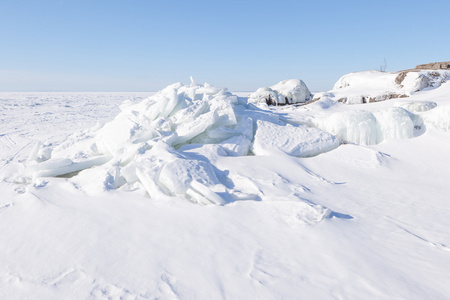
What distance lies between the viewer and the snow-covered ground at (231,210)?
6.07 ft

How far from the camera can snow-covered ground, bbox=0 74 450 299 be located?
1.85 m

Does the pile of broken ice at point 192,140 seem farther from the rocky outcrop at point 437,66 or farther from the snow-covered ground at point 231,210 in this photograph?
the rocky outcrop at point 437,66

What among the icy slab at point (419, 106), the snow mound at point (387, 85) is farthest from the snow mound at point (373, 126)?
the snow mound at point (387, 85)

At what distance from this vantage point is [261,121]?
523 cm

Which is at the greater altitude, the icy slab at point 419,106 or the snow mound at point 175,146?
the icy slab at point 419,106

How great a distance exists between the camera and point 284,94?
1448cm

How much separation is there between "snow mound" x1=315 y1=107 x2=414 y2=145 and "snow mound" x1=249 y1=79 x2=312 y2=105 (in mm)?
8867

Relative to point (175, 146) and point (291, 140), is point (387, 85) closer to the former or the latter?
point (291, 140)

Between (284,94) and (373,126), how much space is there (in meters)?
9.68

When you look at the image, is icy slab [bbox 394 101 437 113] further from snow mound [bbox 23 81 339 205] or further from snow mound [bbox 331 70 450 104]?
snow mound [bbox 331 70 450 104]

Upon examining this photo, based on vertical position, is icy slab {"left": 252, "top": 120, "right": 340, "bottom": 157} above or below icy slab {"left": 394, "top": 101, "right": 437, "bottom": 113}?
below

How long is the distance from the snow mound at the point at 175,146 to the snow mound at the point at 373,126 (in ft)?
1.41

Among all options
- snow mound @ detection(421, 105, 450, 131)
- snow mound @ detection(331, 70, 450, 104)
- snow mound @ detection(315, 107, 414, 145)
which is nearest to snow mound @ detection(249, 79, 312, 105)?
snow mound @ detection(331, 70, 450, 104)

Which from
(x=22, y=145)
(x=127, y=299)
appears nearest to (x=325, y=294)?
(x=127, y=299)
